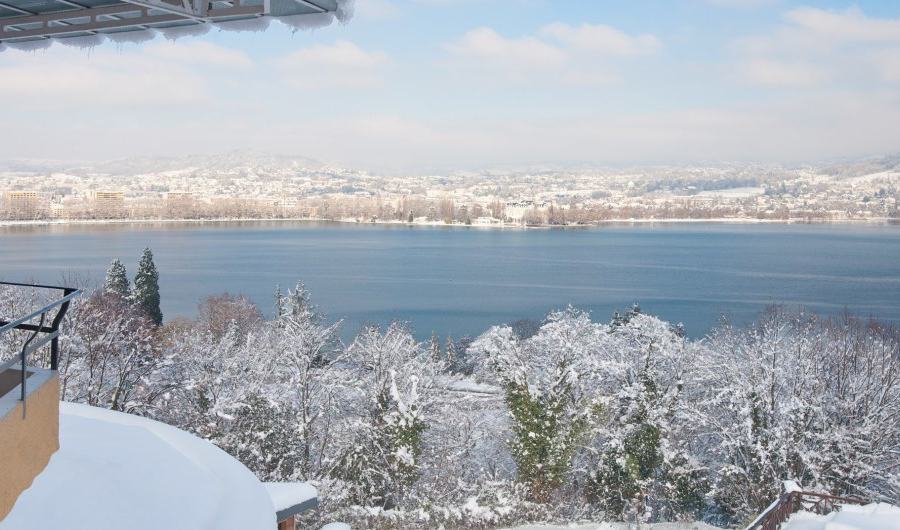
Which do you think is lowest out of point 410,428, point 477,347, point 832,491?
point 832,491

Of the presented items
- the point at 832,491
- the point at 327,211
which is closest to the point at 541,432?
the point at 832,491

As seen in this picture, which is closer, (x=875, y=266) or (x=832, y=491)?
(x=832, y=491)

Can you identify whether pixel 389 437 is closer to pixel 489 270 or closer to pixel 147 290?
pixel 147 290

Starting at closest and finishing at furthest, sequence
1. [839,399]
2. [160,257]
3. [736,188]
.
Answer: [839,399], [160,257], [736,188]

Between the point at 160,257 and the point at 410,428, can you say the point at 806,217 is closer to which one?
the point at 160,257

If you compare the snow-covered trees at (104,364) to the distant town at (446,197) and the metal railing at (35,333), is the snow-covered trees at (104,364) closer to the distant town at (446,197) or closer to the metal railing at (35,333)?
the metal railing at (35,333)

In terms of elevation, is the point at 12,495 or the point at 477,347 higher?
Answer: the point at 12,495

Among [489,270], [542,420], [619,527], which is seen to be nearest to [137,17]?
[619,527]

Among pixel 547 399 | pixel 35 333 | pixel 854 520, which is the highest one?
pixel 35 333
